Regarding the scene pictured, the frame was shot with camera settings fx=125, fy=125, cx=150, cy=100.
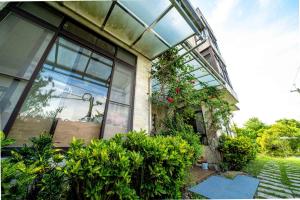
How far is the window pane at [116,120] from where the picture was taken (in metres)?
3.09

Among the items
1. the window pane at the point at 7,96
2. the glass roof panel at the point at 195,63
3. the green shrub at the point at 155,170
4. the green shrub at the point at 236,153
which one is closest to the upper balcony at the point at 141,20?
the window pane at the point at 7,96

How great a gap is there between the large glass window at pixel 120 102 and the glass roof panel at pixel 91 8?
47.3 inches

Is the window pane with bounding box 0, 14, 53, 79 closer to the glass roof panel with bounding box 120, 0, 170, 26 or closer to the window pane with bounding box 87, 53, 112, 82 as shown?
the window pane with bounding box 87, 53, 112, 82

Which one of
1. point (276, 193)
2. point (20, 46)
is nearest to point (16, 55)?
point (20, 46)

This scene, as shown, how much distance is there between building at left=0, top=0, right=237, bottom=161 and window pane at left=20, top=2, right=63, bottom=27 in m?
0.02

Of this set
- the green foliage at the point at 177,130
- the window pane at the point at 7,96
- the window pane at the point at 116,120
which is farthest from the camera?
the green foliage at the point at 177,130

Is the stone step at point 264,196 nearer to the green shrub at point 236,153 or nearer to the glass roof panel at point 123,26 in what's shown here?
the green shrub at point 236,153

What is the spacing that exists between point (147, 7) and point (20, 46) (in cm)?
259

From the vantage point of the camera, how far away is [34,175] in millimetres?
1219

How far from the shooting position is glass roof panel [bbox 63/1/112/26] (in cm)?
274

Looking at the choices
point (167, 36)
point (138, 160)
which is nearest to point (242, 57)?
point (167, 36)

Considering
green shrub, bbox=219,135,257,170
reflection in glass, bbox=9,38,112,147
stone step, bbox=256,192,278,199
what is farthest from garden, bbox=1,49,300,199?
green shrub, bbox=219,135,257,170

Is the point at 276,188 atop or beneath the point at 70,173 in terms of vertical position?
beneath

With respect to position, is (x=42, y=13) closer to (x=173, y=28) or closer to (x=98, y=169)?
(x=173, y=28)
